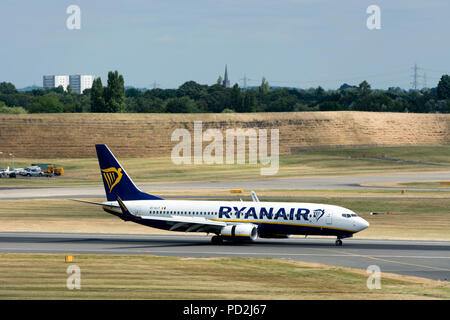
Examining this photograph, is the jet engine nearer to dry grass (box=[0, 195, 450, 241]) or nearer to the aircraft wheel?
the aircraft wheel

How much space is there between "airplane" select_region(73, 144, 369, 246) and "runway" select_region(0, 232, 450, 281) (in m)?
1.19

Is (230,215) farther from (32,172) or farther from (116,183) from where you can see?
(32,172)

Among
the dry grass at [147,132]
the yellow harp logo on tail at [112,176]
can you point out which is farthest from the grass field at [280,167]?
the yellow harp logo on tail at [112,176]

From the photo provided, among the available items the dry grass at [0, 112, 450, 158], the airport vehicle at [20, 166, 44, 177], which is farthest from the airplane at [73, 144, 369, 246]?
the dry grass at [0, 112, 450, 158]

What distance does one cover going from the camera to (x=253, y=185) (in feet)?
368

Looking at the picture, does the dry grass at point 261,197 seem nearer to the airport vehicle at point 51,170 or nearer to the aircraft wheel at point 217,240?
the aircraft wheel at point 217,240

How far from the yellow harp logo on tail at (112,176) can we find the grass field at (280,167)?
61460mm

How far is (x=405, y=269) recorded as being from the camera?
43.6 m

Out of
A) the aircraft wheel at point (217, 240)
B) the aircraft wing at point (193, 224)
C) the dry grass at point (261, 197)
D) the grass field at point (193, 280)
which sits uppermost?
the aircraft wing at point (193, 224)

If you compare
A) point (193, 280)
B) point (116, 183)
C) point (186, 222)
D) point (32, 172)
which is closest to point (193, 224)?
point (186, 222)

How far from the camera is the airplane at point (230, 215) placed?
5306cm

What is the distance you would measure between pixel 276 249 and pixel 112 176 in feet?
50.5

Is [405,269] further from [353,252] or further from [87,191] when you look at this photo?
[87,191]

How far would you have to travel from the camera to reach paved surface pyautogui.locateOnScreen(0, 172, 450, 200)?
9762 cm
